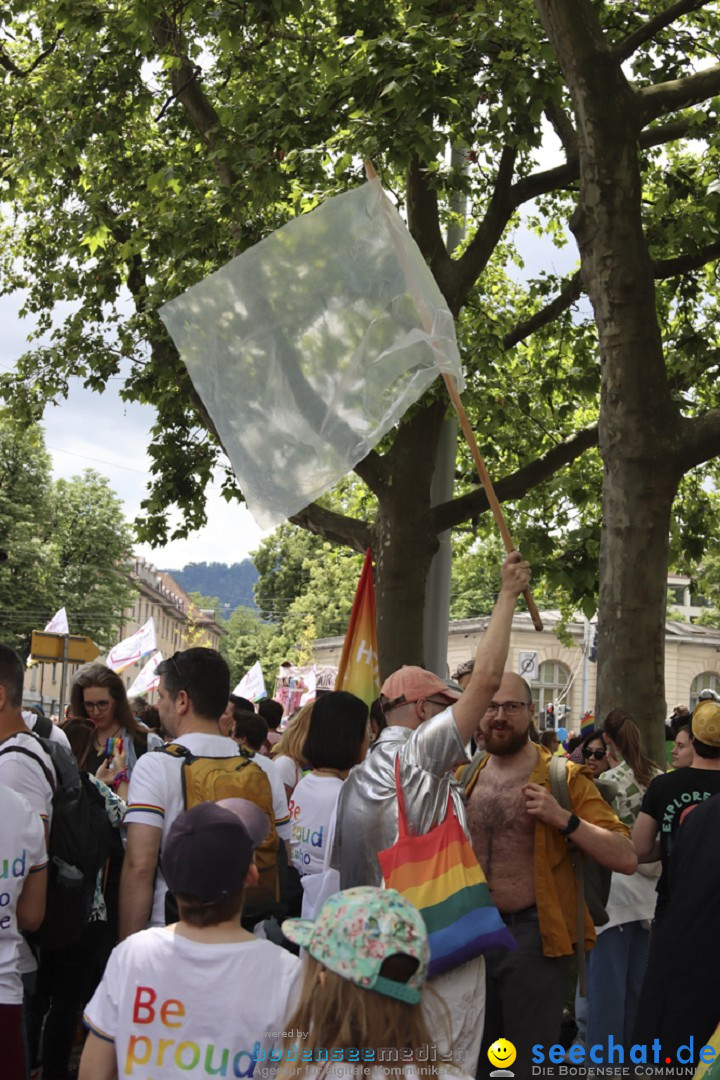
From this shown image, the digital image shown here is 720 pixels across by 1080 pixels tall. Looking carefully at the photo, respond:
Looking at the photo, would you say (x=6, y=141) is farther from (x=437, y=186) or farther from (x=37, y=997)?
(x=37, y=997)

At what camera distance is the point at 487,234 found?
1529 centimetres

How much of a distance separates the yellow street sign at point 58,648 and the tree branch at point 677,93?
481 inches

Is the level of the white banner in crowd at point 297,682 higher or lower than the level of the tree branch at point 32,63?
lower

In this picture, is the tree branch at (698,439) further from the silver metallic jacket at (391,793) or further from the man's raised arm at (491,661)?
the silver metallic jacket at (391,793)

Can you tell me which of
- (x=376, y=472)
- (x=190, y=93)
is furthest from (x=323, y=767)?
(x=190, y=93)

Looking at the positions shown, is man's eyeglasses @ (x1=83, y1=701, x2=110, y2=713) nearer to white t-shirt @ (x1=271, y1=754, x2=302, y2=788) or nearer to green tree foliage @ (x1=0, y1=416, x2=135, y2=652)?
white t-shirt @ (x1=271, y1=754, x2=302, y2=788)

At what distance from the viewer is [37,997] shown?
5762mm

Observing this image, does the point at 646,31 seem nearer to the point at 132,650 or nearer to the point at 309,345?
the point at 309,345

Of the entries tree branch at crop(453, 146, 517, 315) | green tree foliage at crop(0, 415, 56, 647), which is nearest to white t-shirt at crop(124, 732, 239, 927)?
tree branch at crop(453, 146, 517, 315)

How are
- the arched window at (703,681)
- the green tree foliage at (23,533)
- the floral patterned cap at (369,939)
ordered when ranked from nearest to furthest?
the floral patterned cap at (369,939) → the green tree foliage at (23,533) → the arched window at (703,681)

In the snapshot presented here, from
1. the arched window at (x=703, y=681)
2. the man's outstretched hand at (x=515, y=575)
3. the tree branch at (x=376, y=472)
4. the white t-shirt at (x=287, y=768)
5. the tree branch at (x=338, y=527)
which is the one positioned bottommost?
the white t-shirt at (x=287, y=768)

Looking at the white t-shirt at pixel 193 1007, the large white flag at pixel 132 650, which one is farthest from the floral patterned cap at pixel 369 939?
the large white flag at pixel 132 650

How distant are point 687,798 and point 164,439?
12.2 metres

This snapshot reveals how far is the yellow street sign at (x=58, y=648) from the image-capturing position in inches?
816
